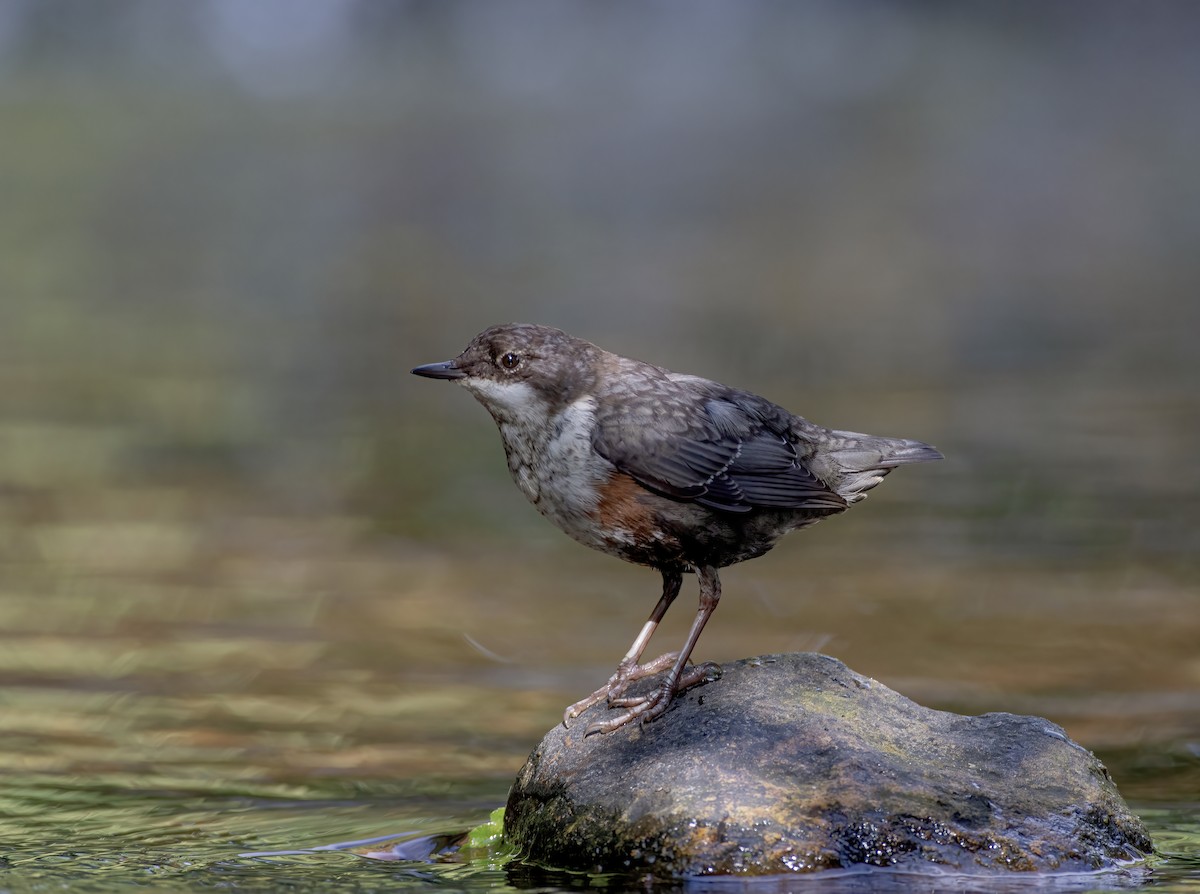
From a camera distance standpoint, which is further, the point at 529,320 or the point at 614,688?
the point at 529,320

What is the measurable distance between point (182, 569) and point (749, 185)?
18852mm

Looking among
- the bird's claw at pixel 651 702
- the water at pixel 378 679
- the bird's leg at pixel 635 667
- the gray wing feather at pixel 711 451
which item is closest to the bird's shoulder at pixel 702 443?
the gray wing feather at pixel 711 451

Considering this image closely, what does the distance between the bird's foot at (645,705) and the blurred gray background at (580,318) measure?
2043 millimetres

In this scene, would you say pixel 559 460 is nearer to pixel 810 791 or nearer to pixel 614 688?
Answer: pixel 614 688

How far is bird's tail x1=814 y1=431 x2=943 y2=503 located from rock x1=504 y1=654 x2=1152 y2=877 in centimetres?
70

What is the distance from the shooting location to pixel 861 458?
532 cm

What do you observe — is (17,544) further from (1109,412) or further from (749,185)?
(749,185)

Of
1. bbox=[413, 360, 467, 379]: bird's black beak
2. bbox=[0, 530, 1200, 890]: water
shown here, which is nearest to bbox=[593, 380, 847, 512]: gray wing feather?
bbox=[413, 360, 467, 379]: bird's black beak

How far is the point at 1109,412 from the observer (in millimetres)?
12992

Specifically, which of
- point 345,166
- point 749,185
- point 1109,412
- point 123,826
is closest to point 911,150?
point 749,185

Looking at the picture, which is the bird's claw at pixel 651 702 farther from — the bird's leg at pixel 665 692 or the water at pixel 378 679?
the water at pixel 378 679

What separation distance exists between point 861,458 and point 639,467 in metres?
0.86

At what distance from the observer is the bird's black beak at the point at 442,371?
488 centimetres

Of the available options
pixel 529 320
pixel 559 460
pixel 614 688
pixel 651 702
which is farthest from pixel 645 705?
pixel 529 320
